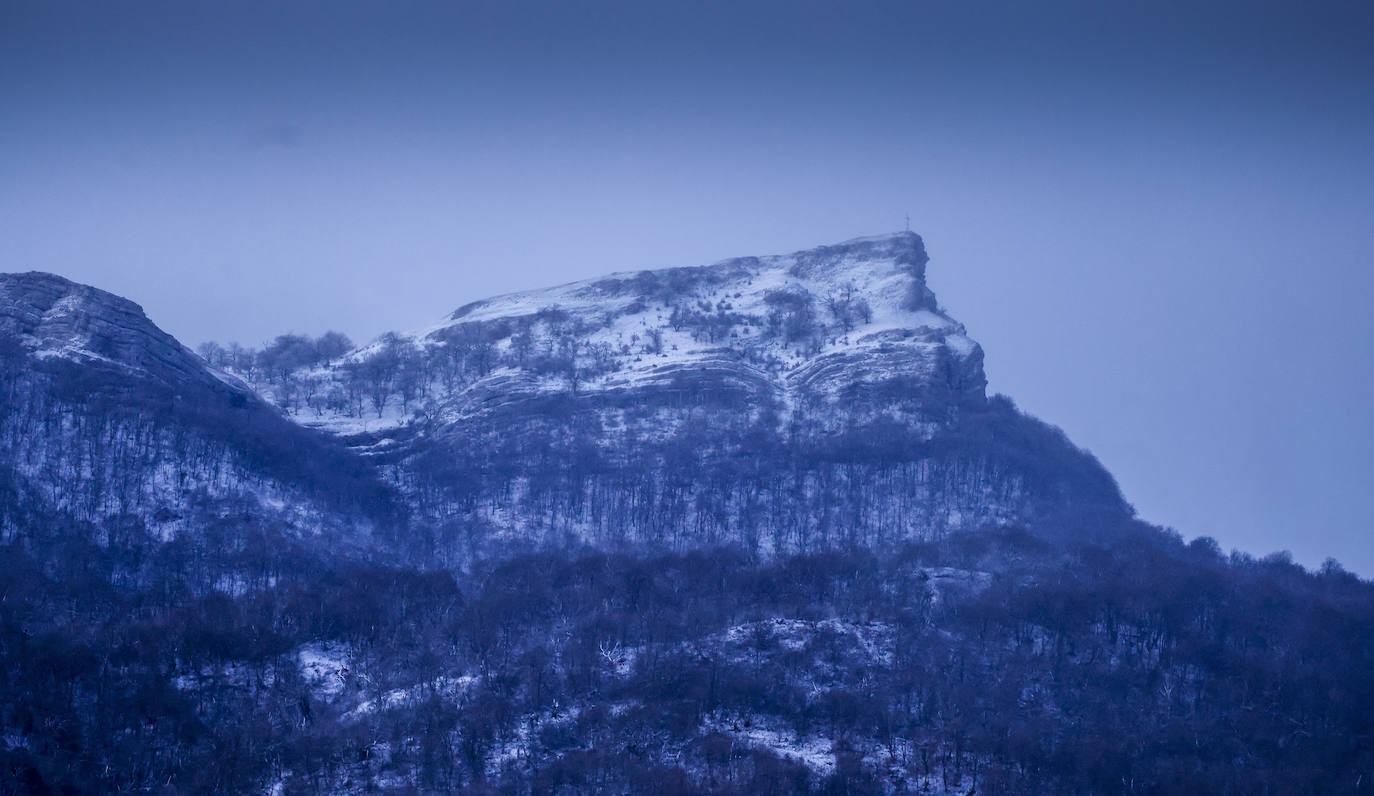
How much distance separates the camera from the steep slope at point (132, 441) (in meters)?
138

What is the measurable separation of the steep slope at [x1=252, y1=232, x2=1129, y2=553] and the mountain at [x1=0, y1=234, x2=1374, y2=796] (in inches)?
18.7

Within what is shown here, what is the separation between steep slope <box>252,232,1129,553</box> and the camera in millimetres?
155875

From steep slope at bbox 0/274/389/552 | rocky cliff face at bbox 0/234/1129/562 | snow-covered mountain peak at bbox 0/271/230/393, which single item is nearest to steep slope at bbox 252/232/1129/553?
rocky cliff face at bbox 0/234/1129/562

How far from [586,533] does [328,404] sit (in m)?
40.5

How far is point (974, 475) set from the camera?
15888cm

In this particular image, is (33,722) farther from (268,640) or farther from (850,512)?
(850,512)

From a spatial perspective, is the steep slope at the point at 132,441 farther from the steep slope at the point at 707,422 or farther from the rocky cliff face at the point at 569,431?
the steep slope at the point at 707,422

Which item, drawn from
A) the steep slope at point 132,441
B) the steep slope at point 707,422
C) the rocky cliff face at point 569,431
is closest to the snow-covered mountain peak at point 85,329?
the steep slope at point 132,441

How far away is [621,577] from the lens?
444ft

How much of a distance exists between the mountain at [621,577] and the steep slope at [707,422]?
475 mm

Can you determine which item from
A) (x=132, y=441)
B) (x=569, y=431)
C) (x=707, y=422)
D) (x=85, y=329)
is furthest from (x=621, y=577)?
(x=85, y=329)

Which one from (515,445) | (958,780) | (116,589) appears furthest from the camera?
(515,445)

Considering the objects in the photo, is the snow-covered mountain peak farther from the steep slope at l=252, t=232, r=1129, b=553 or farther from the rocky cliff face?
the steep slope at l=252, t=232, r=1129, b=553

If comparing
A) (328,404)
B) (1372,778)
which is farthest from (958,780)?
(328,404)
